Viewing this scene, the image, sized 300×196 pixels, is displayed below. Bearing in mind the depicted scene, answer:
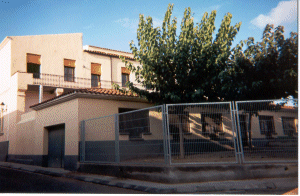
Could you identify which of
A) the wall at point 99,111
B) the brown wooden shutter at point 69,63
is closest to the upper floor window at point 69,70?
the brown wooden shutter at point 69,63

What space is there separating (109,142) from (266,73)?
6.75 meters

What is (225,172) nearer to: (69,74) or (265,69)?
(265,69)

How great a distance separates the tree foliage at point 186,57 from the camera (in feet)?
35.0

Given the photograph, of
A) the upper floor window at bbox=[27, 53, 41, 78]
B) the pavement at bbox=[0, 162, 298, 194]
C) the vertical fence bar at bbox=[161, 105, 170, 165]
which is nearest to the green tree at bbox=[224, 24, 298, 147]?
the vertical fence bar at bbox=[161, 105, 170, 165]

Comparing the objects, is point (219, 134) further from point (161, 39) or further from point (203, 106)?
point (161, 39)

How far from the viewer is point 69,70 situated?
21.7 meters

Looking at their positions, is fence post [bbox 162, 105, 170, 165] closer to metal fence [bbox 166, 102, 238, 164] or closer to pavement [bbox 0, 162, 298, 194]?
metal fence [bbox 166, 102, 238, 164]

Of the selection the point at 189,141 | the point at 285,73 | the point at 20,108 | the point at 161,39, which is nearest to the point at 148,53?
the point at 161,39

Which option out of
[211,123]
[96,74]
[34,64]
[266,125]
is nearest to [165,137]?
[211,123]

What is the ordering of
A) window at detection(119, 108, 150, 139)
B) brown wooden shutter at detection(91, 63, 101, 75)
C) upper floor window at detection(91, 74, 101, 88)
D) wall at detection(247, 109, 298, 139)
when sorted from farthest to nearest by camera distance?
brown wooden shutter at detection(91, 63, 101, 75), upper floor window at detection(91, 74, 101, 88), window at detection(119, 108, 150, 139), wall at detection(247, 109, 298, 139)

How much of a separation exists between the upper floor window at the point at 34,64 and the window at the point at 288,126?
1662 centimetres

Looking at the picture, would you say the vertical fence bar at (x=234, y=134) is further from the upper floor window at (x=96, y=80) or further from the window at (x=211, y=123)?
the upper floor window at (x=96, y=80)

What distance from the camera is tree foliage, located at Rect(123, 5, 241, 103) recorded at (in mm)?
10664

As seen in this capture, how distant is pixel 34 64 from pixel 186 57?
44.3ft
